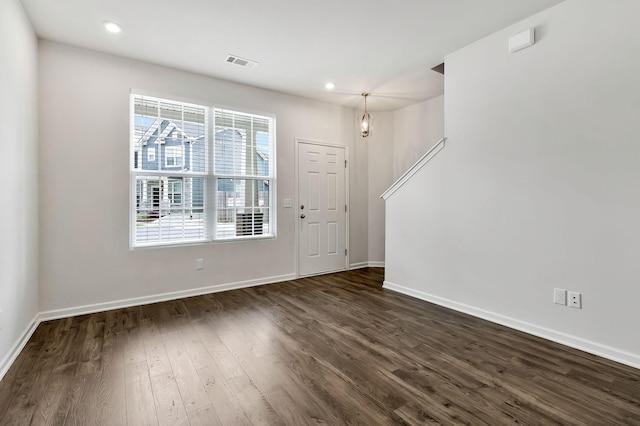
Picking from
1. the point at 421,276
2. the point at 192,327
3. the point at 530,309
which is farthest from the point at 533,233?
the point at 192,327

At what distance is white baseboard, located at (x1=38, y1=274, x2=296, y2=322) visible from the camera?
3105 mm

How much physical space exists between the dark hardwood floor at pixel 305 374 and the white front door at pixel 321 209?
5.58 feet

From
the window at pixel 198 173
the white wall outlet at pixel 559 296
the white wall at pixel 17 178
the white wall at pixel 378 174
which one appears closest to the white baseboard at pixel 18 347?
the white wall at pixel 17 178

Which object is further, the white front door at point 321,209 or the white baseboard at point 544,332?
the white front door at point 321,209

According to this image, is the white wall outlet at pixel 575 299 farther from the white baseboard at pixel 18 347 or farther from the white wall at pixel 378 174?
the white baseboard at pixel 18 347

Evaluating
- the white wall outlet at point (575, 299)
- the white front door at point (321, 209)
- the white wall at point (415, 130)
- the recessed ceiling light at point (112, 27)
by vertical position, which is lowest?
the white wall outlet at point (575, 299)

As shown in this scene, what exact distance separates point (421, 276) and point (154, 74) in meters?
3.87

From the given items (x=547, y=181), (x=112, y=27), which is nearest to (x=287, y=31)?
(x=112, y=27)

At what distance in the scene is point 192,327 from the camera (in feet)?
9.36

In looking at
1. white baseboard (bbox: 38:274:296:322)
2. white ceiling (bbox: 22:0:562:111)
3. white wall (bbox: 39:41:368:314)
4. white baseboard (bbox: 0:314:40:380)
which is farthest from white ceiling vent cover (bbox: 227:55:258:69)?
white baseboard (bbox: 0:314:40:380)

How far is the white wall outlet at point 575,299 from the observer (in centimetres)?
242

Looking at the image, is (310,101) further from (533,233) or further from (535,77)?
(533,233)

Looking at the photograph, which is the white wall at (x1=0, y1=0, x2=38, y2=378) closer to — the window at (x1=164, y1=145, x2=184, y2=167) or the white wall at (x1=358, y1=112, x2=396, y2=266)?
the window at (x1=164, y1=145, x2=184, y2=167)

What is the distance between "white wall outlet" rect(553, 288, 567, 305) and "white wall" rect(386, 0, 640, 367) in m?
0.04
